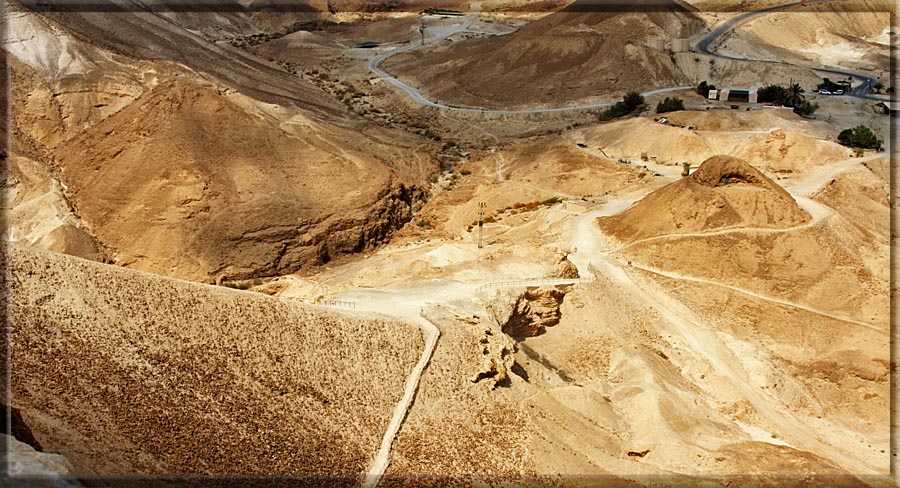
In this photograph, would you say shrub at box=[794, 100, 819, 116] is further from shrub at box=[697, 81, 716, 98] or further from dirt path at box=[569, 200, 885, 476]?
dirt path at box=[569, 200, 885, 476]

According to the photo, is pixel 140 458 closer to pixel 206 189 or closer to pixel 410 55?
pixel 206 189

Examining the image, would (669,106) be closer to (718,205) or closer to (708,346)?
(718,205)

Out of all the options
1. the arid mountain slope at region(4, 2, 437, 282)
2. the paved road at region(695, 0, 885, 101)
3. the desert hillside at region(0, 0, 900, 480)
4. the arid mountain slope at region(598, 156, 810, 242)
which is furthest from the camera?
the paved road at region(695, 0, 885, 101)

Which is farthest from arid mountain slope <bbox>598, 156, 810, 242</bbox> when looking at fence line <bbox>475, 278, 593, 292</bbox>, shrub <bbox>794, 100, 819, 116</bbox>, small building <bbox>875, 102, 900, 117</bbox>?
small building <bbox>875, 102, 900, 117</bbox>

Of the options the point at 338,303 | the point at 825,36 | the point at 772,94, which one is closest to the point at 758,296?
the point at 338,303

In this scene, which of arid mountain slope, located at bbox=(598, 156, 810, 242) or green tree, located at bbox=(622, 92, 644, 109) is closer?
arid mountain slope, located at bbox=(598, 156, 810, 242)

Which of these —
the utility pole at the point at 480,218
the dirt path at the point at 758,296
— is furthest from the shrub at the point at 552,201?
the dirt path at the point at 758,296
